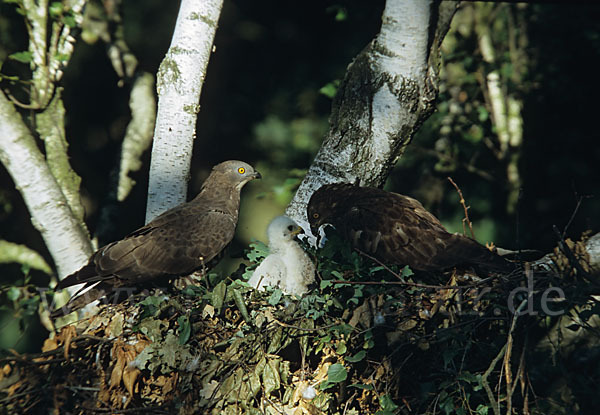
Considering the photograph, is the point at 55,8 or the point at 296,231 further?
the point at 55,8

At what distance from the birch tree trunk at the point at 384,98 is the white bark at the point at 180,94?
0.96m

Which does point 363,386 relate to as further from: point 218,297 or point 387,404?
point 218,297

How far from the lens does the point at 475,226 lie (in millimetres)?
8336

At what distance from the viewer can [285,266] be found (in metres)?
3.76

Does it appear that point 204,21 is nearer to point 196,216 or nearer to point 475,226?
point 196,216

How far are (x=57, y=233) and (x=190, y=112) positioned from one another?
177cm

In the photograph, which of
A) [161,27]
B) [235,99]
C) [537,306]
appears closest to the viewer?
[537,306]

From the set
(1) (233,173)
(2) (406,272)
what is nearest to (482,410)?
(2) (406,272)

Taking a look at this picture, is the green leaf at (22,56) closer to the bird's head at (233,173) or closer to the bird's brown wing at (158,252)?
the bird's head at (233,173)

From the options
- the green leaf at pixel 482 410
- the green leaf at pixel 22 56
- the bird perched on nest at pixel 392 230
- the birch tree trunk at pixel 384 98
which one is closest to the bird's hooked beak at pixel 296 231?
the bird perched on nest at pixel 392 230

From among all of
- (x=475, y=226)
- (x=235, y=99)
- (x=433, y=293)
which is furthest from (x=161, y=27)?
(x=433, y=293)

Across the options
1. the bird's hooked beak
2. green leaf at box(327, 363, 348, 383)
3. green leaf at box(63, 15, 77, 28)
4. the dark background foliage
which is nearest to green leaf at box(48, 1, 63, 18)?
green leaf at box(63, 15, 77, 28)

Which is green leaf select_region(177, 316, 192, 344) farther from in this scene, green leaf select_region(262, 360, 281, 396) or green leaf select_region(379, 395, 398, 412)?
green leaf select_region(379, 395, 398, 412)

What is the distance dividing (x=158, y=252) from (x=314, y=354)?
1.38 meters
